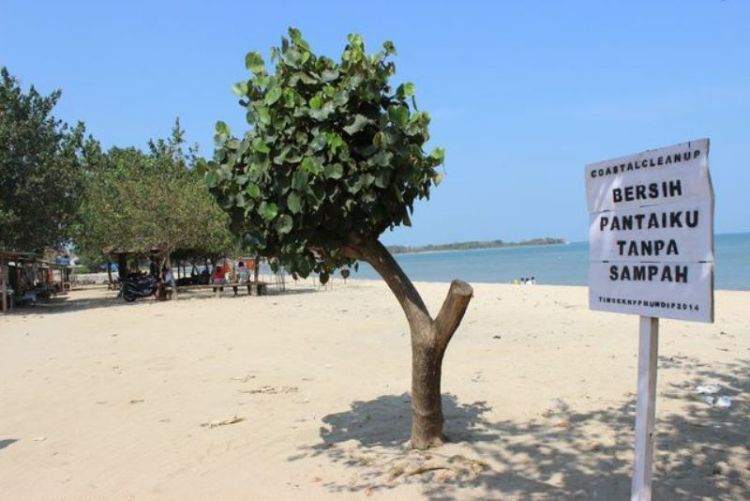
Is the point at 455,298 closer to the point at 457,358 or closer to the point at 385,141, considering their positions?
the point at 385,141

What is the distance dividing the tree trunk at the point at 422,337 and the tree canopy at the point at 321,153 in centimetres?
26

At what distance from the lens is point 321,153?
13.8 ft

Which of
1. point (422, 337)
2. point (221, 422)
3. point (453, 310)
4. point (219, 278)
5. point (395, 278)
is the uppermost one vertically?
point (395, 278)

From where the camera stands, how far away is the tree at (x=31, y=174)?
71.3 ft

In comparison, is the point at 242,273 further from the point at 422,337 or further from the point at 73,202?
the point at 422,337

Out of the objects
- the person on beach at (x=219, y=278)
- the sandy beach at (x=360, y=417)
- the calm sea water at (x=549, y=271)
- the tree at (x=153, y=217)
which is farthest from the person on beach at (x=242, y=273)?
the calm sea water at (x=549, y=271)

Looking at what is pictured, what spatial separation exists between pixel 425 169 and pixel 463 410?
264 centimetres

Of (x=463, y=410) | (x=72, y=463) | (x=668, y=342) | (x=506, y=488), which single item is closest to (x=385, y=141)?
(x=506, y=488)

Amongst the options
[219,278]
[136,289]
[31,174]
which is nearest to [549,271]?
[219,278]

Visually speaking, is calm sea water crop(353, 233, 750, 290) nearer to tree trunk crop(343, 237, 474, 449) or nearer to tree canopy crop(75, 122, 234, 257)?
tree canopy crop(75, 122, 234, 257)

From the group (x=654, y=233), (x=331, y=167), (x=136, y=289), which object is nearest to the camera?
(x=654, y=233)

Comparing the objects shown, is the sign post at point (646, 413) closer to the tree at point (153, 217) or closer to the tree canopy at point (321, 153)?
the tree canopy at point (321, 153)

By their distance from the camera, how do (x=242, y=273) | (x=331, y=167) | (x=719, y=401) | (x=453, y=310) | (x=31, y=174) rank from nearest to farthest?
(x=331, y=167) → (x=453, y=310) → (x=719, y=401) → (x=31, y=174) → (x=242, y=273)

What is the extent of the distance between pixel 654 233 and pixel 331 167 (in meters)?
2.04
